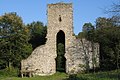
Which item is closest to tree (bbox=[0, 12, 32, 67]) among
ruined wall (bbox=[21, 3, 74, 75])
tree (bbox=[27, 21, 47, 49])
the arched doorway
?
tree (bbox=[27, 21, 47, 49])

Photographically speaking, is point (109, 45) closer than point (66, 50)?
No

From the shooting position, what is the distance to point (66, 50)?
39.8m

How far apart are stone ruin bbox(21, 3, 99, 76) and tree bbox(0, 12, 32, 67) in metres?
16.7

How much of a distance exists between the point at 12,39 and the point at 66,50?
19.0 meters

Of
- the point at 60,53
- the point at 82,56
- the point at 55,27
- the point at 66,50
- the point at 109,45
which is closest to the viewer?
the point at 82,56

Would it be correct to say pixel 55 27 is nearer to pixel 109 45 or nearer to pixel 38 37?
pixel 109 45

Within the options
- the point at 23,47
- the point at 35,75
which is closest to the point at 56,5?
the point at 35,75

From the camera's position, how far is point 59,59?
41375 mm

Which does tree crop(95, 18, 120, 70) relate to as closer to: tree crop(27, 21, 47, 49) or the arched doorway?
the arched doorway

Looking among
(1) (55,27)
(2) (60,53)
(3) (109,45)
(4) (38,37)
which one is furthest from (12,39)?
(1) (55,27)

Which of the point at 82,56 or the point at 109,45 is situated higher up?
the point at 109,45

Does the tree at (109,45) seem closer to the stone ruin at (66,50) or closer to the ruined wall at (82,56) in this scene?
the ruined wall at (82,56)

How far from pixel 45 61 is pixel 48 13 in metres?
5.46

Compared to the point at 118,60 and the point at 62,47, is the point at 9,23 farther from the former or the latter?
the point at 118,60
